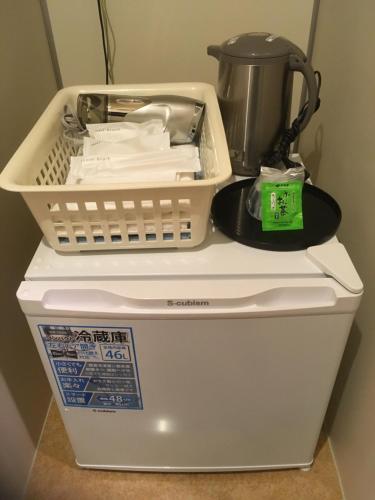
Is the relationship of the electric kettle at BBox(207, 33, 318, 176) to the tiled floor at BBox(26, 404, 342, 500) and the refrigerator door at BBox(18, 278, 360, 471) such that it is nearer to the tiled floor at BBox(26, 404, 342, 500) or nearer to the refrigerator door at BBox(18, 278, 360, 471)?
the refrigerator door at BBox(18, 278, 360, 471)

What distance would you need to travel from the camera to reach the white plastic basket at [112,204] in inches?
28.4

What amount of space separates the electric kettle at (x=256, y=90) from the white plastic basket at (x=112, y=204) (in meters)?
0.09

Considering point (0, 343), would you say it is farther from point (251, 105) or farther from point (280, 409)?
point (251, 105)

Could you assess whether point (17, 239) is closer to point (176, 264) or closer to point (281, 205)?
point (176, 264)

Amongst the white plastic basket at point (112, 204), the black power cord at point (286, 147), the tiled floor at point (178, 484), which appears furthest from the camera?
Result: the tiled floor at point (178, 484)

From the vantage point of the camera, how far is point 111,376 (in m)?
0.91

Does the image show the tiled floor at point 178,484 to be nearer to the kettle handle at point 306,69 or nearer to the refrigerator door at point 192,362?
the refrigerator door at point 192,362

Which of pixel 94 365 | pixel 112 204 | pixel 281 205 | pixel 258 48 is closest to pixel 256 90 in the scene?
pixel 258 48

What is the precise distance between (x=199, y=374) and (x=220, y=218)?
336 millimetres

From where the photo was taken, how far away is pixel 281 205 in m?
0.84

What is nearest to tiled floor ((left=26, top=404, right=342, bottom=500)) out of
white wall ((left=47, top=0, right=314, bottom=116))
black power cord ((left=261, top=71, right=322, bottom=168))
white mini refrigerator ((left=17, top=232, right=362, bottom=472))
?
white mini refrigerator ((left=17, top=232, right=362, bottom=472))

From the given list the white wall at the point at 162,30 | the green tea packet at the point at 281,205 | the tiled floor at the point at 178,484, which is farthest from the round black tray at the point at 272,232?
the tiled floor at the point at 178,484

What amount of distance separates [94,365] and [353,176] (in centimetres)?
73

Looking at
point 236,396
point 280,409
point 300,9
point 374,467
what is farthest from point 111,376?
point 300,9
